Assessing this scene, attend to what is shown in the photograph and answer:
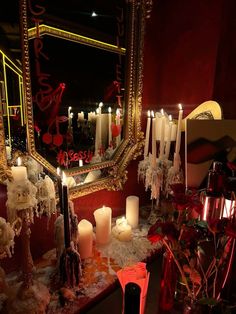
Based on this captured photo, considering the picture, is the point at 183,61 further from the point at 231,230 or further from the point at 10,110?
the point at 231,230

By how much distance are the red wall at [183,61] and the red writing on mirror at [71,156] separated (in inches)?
7.3

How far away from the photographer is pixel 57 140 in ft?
2.98

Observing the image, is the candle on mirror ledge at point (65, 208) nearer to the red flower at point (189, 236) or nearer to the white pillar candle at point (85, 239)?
the white pillar candle at point (85, 239)

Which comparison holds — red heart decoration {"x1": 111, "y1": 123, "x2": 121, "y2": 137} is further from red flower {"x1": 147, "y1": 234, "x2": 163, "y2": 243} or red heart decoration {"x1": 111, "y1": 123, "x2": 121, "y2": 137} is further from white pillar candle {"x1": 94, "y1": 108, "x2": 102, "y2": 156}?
red flower {"x1": 147, "y1": 234, "x2": 163, "y2": 243}

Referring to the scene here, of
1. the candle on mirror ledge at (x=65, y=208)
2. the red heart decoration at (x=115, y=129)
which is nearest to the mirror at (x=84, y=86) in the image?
the red heart decoration at (x=115, y=129)

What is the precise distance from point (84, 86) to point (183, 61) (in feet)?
1.94

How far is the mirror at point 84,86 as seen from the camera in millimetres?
815

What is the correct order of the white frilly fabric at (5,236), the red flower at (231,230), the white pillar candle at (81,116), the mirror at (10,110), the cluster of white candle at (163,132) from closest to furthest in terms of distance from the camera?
the red flower at (231,230) → the white frilly fabric at (5,236) → the mirror at (10,110) → the white pillar candle at (81,116) → the cluster of white candle at (163,132)

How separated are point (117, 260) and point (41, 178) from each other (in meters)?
0.42

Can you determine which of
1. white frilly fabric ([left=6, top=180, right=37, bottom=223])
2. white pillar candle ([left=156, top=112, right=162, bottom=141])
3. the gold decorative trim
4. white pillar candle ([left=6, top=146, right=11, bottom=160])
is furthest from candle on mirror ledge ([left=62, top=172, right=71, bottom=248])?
white pillar candle ([left=156, top=112, right=162, bottom=141])

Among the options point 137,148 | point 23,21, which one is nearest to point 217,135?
point 137,148

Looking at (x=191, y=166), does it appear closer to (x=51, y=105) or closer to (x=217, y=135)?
(x=217, y=135)

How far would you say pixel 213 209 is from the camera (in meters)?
0.73

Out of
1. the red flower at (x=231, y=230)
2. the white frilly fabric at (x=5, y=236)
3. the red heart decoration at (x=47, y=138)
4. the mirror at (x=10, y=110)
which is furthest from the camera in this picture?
the red heart decoration at (x=47, y=138)
